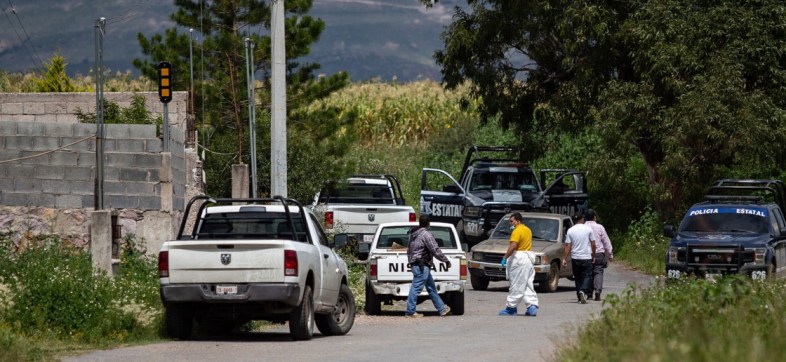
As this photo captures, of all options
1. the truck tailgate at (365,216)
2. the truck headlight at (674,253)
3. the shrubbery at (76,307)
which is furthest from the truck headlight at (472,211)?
the shrubbery at (76,307)

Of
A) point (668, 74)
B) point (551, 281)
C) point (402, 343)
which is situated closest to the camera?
point (402, 343)

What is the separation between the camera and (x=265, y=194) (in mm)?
38938

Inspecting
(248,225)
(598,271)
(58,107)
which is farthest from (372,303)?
(58,107)

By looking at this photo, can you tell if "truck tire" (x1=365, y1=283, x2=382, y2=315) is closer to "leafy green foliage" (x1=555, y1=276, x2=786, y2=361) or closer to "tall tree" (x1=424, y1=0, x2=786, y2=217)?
"leafy green foliage" (x1=555, y1=276, x2=786, y2=361)

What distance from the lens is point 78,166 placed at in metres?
26.0

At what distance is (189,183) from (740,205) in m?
11.4

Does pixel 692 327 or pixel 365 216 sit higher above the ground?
pixel 692 327

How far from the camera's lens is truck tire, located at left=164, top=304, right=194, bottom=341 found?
18.1 m

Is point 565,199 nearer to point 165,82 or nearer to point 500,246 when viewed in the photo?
point 500,246

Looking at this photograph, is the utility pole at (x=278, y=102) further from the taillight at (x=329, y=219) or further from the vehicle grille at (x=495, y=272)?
the taillight at (x=329, y=219)

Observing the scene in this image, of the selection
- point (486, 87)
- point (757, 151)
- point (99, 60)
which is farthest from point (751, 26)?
point (99, 60)

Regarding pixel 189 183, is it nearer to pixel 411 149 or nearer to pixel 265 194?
pixel 265 194

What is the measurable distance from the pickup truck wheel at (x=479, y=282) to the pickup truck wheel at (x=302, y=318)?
11813mm

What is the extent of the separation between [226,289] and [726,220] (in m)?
12.8
